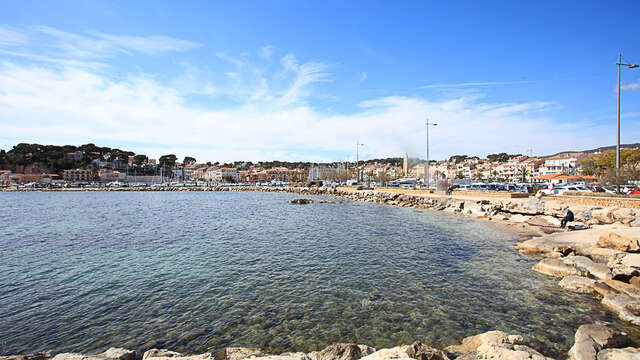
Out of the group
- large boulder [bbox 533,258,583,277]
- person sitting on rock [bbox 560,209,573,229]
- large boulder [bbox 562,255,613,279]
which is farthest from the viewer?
person sitting on rock [bbox 560,209,573,229]

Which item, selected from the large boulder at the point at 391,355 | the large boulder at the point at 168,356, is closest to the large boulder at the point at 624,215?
the large boulder at the point at 391,355

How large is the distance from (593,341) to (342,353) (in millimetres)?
5080

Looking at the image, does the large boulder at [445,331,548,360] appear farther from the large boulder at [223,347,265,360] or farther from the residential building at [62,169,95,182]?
the residential building at [62,169,95,182]

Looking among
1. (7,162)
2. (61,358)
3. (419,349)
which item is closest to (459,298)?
(419,349)

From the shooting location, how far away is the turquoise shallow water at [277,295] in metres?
7.46

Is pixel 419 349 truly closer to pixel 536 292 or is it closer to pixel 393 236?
pixel 536 292

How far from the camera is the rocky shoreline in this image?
5.58 meters

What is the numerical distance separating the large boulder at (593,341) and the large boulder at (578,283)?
3818mm

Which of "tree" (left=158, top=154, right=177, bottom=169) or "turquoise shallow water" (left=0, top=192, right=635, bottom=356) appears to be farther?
"tree" (left=158, top=154, right=177, bottom=169)

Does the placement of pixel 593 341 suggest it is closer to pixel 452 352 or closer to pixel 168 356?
pixel 452 352

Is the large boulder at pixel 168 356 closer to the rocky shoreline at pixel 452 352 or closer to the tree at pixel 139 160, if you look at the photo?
the rocky shoreline at pixel 452 352

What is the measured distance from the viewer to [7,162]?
133375 mm

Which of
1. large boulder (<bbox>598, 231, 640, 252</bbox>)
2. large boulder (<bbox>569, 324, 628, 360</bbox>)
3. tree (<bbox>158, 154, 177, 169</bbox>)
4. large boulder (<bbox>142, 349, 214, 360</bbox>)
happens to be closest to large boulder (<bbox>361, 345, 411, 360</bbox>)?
large boulder (<bbox>142, 349, 214, 360</bbox>)

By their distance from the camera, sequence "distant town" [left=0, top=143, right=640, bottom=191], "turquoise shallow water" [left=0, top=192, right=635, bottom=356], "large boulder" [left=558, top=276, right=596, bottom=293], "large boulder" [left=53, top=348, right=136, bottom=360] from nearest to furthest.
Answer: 1. "large boulder" [left=53, top=348, right=136, bottom=360]
2. "turquoise shallow water" [left=0, top=192, right=635, bottom=356]
3. "large boulder" [left=558, top=276, right=596, bottom=293]
4. "distant town" [left=0, top=143, right=640, bottom=191]
